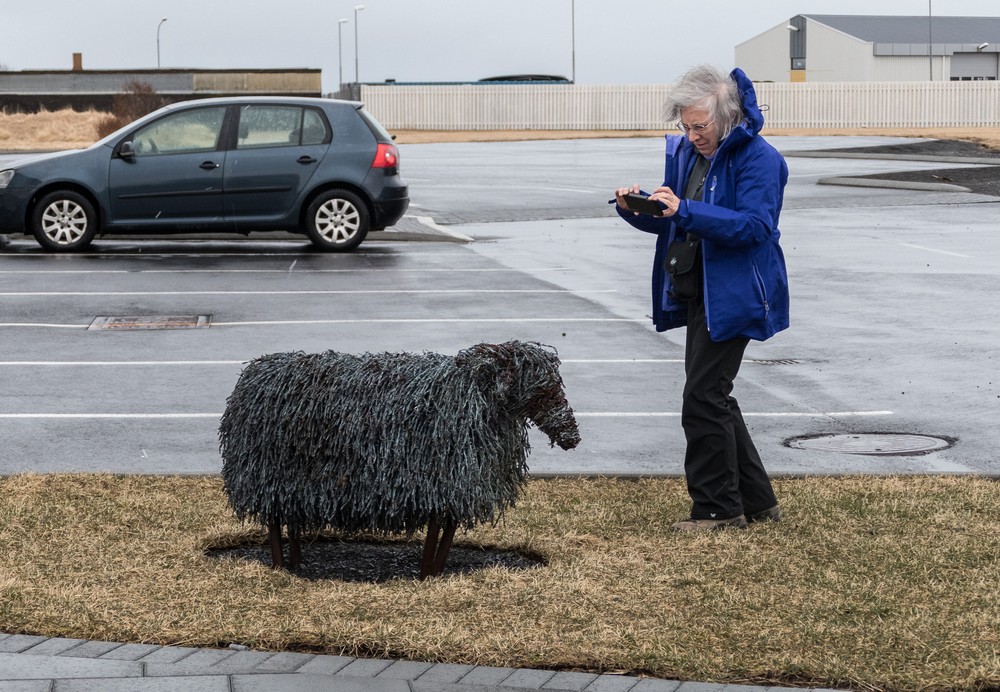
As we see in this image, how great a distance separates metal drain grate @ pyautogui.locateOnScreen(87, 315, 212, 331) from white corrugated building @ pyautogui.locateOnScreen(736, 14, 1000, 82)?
237 feet

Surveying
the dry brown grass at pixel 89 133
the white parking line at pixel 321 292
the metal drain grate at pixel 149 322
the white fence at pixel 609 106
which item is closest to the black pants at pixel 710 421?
the metal drain grate at pixel 149 322

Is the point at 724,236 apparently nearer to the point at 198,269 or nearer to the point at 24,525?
the point at 24,525

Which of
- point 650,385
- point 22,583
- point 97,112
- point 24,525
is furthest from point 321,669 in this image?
point 97,112

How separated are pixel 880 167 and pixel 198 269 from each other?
884 inches

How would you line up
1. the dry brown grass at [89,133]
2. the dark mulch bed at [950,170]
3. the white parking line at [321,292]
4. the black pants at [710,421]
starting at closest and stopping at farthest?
the black pants at [710,421]
the white parking line at [321,292]
the dark mulch bed at [950,170]
the dry brown grass at [89,133]

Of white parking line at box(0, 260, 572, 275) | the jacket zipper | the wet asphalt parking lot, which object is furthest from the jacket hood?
white parking line at box(0, 260, 572, 275)

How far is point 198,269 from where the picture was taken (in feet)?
54.1

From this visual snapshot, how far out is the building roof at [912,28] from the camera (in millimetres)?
85500

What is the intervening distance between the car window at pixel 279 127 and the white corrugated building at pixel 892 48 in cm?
6693

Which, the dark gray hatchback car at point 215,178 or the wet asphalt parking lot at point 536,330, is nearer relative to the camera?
the wet asphalt parking lot at point 536,330

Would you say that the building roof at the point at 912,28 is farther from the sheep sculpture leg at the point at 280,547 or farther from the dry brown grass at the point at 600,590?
the sheep sculpture leg at the point at 280,547

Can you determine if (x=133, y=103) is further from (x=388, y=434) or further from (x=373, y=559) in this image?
(x=388, y=434)

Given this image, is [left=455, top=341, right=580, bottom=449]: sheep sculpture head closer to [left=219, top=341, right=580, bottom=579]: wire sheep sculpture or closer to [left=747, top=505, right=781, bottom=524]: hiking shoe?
[left=219, top=341, right=580, bottom=579]: wire sheep sculpture

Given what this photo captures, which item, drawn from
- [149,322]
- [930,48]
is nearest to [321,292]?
[149,322]
